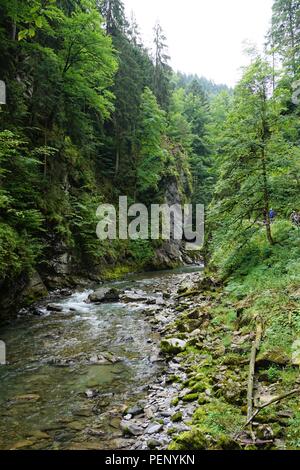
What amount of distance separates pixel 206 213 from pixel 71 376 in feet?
25.9

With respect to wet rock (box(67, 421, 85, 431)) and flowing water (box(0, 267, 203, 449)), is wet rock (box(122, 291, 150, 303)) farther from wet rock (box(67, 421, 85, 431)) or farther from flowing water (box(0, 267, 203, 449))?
wet rock (box(67, 421, 85, 431))

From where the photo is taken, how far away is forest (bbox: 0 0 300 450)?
16.1 ft

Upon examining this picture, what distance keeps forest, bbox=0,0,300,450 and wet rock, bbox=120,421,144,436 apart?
0.03 meters

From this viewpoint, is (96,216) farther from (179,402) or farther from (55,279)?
(179,402)

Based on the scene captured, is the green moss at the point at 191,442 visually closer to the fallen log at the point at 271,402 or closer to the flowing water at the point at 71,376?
the fallen log at the point at 271,402

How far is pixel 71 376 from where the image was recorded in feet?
22.0

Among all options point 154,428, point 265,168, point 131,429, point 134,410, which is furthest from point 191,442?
point 265,168

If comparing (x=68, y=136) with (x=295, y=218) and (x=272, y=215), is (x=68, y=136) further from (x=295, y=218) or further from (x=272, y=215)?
(x=295, y=218)

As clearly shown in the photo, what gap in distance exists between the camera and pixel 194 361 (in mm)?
6887

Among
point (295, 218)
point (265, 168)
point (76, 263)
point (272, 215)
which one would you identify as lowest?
point (76, 263)

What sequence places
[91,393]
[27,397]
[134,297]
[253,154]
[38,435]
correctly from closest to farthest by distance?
1. [38,435]
2. [27,397]
3. [91,393]
4. [253,154]
5. [134,297]

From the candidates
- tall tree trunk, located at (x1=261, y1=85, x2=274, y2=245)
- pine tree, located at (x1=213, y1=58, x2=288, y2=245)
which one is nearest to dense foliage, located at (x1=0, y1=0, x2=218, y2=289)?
pine tree, located at (x1=213, y1=58, x2=288, y2=245)

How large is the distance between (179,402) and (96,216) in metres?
15.5

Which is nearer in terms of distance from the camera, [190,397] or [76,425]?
[76,425]
